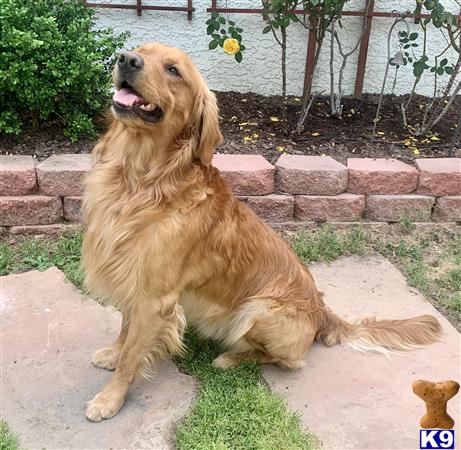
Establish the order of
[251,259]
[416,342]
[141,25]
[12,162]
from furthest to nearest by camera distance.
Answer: [141,25]
[12,162]
[416,342]
[251,259]

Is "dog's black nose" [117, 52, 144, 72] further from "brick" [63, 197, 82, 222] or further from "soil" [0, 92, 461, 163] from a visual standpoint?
"soil" [0, 92, 461, 163]

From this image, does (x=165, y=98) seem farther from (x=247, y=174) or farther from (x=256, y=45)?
(x=256, y=45)

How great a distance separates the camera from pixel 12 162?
3.74m

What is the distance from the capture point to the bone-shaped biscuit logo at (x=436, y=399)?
2152mm

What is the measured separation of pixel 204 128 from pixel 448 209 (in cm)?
271

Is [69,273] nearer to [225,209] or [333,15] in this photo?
[225,209]

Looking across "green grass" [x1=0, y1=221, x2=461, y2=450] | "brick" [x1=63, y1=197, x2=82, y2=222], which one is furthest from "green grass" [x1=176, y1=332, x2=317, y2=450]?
"brick" [x1=63, y1=197, x2=82, y2=222]

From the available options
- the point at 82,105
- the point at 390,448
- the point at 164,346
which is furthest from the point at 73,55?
the point at 390,448

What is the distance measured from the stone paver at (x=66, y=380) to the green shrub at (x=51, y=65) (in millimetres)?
1396

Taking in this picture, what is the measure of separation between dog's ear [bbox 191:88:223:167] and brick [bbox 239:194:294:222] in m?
1.60

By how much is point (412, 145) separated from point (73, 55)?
9.86 feet

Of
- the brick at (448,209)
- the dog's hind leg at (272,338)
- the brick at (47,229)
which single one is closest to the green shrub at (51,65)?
the brick at (47,229)

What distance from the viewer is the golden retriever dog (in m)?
2.31

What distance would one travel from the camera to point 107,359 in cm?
272
